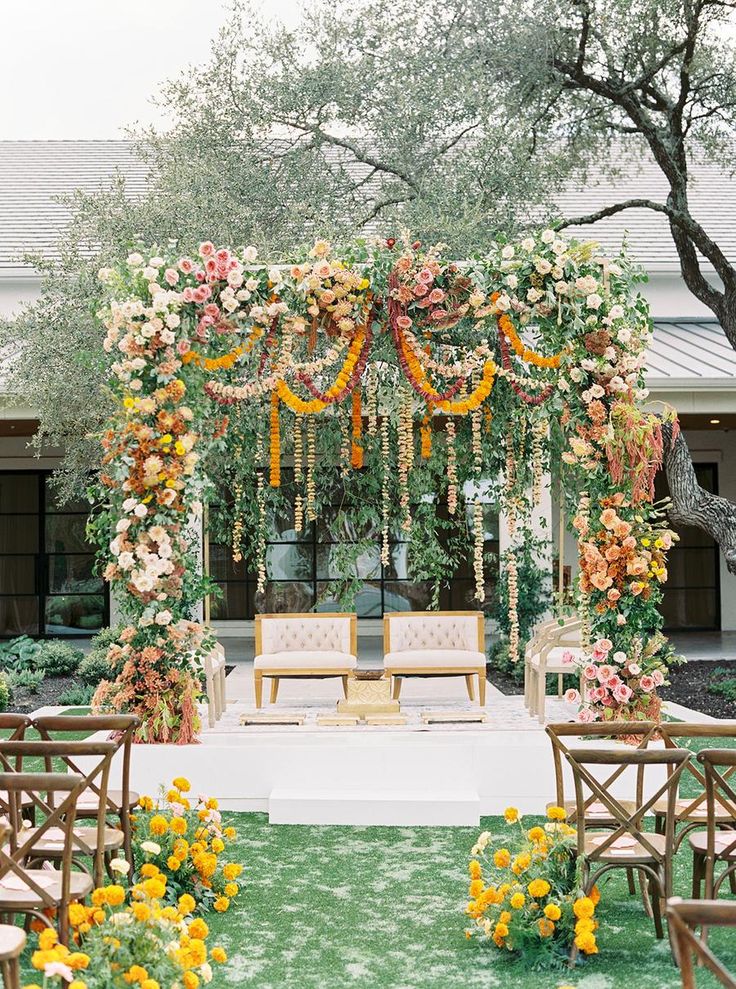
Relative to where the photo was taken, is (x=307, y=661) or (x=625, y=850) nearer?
(x=625, y=850)

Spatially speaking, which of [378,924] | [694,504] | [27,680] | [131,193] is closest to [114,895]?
[378,924]

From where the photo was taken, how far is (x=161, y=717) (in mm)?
7309

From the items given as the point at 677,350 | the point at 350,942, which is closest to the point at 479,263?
the point at 350,942

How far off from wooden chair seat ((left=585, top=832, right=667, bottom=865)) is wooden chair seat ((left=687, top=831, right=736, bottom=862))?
0.43 ft

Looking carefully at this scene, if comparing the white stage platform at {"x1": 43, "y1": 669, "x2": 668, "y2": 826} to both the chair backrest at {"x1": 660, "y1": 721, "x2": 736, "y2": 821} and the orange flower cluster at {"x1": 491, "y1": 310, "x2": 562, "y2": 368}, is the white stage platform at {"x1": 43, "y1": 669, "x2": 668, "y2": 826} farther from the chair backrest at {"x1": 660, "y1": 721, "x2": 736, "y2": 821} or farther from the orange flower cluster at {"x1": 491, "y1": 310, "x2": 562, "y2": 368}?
the orange flower cluster at {"x1": 491, "y1": 310, "x2": 562, "y2": 368}

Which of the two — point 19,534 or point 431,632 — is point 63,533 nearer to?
point 19,534

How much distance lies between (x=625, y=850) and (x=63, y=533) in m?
13.5

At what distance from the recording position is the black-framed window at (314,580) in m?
16.5

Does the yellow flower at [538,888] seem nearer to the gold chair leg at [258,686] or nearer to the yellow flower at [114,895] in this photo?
the yellow flower at [114,895]

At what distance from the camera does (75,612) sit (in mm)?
17031

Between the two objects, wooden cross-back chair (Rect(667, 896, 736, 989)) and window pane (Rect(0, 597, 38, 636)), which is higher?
wooden cross-back chair (Rect(667, 896, 736, 989))

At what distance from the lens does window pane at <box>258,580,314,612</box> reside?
657 inches

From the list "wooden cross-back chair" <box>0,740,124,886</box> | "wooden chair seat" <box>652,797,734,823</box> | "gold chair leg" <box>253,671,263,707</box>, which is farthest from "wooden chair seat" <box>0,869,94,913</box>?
"gold chair leg" <box>253,671,263,707</box>

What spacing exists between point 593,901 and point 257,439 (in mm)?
4778
